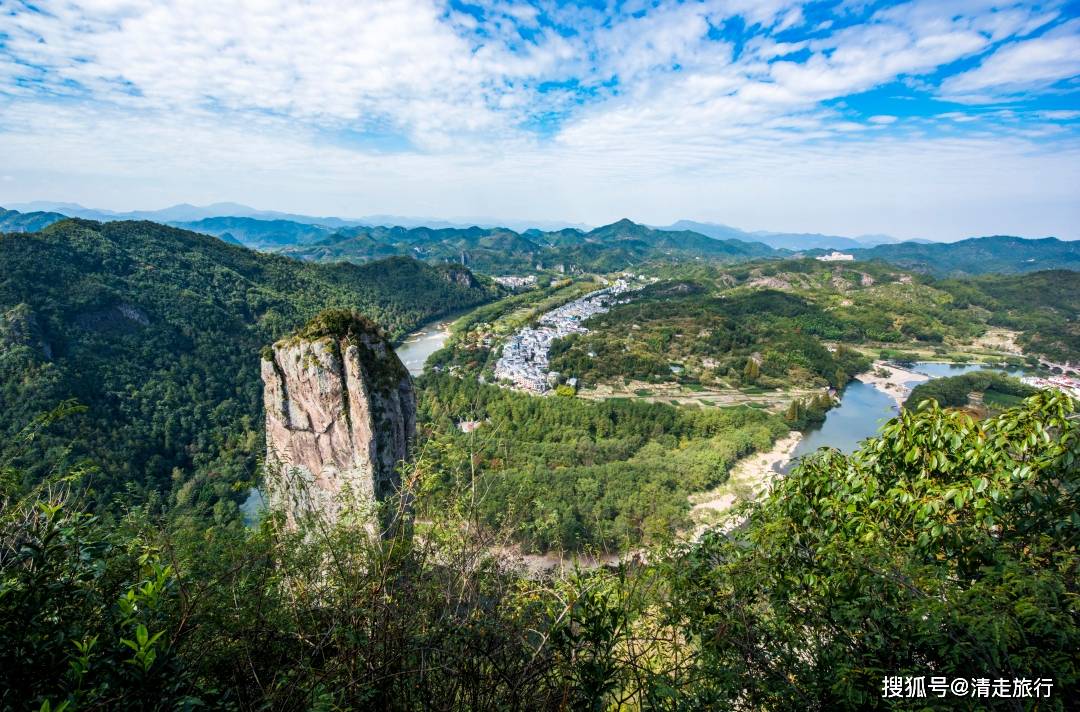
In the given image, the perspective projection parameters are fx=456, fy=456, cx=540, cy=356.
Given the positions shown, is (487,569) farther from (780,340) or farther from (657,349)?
(780,340)

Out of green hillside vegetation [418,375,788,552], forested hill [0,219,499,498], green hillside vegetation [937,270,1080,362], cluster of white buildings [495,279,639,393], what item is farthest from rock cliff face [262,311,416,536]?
green hillside vegetation [937,270,1080,362]

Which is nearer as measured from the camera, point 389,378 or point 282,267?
point 389,378

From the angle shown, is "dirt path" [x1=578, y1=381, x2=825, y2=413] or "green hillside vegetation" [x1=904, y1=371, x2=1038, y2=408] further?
"dirt path" [x1=578, y1=381, x2=825, y2=413]

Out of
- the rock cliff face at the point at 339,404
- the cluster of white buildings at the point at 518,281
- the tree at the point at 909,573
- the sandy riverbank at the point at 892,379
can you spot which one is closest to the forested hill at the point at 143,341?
the rock cliff face at the point at 339,404

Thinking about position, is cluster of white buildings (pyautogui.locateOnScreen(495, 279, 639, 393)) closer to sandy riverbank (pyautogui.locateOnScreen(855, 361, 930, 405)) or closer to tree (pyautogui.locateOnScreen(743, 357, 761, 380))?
→ tree (pyautogui.locateOnScreen(743, 357, 761, 380))

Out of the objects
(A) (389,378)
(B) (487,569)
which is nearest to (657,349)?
(A) (389,378)

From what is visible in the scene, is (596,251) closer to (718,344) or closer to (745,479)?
(718,344)

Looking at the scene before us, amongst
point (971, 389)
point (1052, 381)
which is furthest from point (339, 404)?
point (1052, 381)
